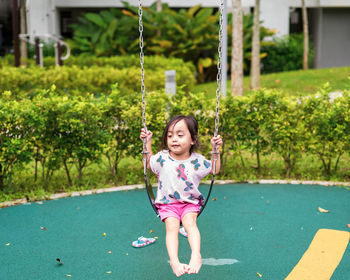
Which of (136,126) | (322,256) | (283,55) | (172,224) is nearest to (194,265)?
(172,224)

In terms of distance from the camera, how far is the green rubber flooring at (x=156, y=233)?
367 cm

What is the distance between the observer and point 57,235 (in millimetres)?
4414

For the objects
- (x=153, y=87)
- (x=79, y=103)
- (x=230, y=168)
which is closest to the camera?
(x=79, y=103)

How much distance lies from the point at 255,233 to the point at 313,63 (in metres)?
20.9

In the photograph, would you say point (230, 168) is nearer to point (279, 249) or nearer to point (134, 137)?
point (134, 137)

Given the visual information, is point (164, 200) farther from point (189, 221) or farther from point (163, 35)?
point (163, 35)

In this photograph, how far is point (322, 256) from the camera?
154 inches

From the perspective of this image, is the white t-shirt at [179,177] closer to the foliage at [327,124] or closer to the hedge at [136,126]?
the hedge at [136,126]

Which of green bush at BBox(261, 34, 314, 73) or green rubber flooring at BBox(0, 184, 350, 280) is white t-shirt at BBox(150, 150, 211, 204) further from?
green bush at BBox(261, 34, 314, 73)

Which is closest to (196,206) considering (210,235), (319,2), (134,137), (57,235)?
(210,235)

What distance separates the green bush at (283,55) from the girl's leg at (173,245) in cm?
1778

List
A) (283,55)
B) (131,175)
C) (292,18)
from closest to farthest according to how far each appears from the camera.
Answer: (131,175), (283,55), (292,18)

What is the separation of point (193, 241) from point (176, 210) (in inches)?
15.5

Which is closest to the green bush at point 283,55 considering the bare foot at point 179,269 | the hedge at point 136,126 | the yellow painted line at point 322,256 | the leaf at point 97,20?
the leaf at point 97,20
